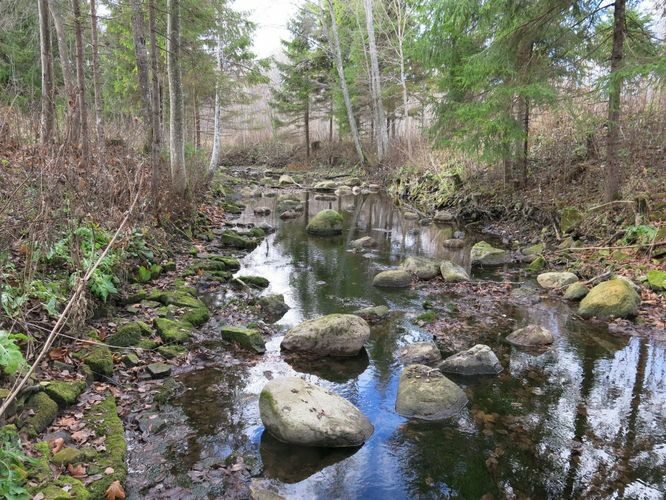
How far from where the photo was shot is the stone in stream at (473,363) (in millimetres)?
6137

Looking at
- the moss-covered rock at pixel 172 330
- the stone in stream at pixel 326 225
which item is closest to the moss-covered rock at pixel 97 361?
the moss-covered rock at pixel 172 330

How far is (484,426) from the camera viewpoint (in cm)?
500

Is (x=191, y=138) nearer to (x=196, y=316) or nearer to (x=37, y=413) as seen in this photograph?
(x=196, y=316)

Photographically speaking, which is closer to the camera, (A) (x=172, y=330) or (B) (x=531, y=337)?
(A) (x=172, y=330)

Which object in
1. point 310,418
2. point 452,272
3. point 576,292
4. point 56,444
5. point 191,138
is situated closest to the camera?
point 56,444

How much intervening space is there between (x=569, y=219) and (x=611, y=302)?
4.45 meters

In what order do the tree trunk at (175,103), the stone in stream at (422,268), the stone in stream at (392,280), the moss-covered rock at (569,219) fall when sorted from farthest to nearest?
1. the tree trunk at (175,103)
2. the moss-covered rock at (569,219)
3. the stone in stream at (422,268)
4. the stone in stream at (392,280)

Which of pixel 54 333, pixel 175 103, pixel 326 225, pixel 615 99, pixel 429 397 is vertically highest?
pixel 175 103

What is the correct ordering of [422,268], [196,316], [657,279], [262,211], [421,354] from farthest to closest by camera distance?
[262,211], [422,268], [657,279], [196,316], [421,354]

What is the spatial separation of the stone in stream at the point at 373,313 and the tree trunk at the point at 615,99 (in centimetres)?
626

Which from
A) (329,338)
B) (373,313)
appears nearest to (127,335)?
(329,338)

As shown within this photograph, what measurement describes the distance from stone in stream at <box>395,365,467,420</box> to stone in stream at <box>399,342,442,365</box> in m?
0.77

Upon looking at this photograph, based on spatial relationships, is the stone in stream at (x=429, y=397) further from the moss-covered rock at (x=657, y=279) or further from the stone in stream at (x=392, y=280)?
the moss-covered rock at (x=657, y=279)

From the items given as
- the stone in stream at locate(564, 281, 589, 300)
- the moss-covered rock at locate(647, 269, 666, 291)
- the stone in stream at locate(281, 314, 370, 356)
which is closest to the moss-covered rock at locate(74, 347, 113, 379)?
the stone in stream at locate(281, 314, 370, 356)
